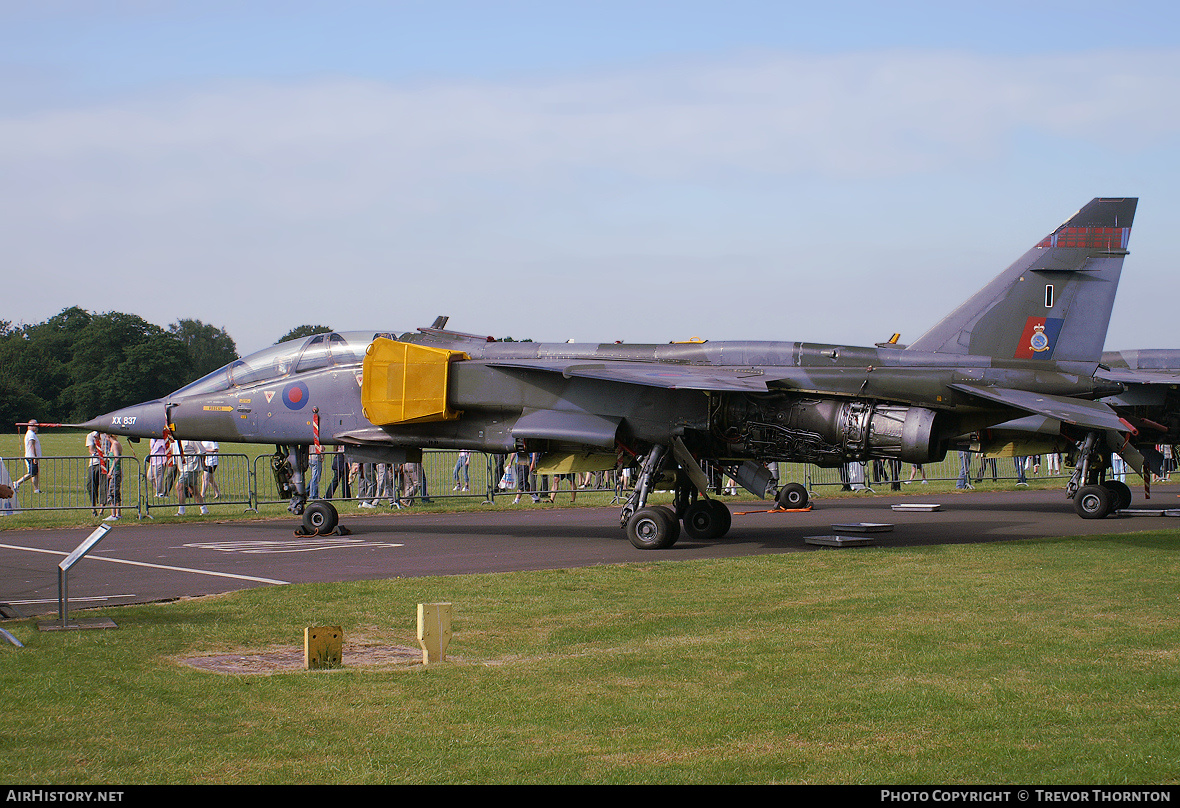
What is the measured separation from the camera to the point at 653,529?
15.6 meters

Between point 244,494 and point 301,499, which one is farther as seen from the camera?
point 244,494

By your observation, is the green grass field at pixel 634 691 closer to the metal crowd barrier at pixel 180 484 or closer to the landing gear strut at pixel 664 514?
the landing gear strut at pixel 664 514

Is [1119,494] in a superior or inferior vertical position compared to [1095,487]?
inferior

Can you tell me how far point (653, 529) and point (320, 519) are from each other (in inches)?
233

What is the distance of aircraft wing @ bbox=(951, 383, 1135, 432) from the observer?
13.3 m

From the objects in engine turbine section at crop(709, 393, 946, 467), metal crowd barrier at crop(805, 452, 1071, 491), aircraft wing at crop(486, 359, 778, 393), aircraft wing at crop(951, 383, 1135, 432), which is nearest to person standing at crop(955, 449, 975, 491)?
metal crowd barrier at crop(805, 452, 1071, 491)

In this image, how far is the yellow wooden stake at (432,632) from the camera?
7504mm

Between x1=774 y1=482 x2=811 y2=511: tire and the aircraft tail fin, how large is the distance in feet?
24.6

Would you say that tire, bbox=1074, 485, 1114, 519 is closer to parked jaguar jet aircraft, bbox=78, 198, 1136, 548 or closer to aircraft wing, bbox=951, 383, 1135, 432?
parked jaguar jet aircraft, bbox=78, 198, 1136, 548

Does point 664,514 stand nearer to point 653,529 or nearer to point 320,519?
point 653,529

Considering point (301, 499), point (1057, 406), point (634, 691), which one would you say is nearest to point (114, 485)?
point (301, 499)

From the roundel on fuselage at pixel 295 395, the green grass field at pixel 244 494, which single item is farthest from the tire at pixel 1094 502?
the roundel on fuselage at pixel 295 395

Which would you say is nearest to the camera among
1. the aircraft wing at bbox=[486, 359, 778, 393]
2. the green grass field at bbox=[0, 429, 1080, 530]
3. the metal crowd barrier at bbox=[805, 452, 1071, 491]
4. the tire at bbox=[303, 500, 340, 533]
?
the aircraft wing at bbox=[486, 359, 778, 393]
